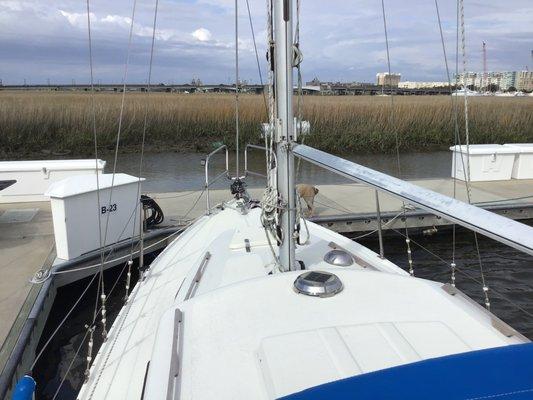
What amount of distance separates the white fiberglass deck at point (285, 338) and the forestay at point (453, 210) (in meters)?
0.61

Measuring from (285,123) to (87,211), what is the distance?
3.82 metres

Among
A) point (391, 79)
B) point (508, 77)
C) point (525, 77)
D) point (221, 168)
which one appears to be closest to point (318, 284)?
point (391, 79)

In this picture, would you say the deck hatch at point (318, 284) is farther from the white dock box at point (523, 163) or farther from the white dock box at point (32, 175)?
the white dock box at point (523, 163)

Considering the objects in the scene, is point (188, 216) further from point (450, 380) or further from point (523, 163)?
point (523, 163)

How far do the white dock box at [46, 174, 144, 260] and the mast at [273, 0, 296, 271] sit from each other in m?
3.24

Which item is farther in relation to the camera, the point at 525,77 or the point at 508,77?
the point at 508,77

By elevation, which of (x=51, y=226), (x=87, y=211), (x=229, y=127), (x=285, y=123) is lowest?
(x=51, y=226)

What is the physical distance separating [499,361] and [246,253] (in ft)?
9.20

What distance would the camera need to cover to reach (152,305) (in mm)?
3316

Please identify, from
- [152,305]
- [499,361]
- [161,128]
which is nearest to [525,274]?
[152,305]

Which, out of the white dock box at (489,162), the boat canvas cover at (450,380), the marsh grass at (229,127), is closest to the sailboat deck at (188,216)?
the white dock box at (489,162)

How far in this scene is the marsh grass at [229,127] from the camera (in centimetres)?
1941

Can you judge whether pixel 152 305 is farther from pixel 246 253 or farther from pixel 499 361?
pixel 499 361

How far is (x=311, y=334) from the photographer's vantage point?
1.92m
